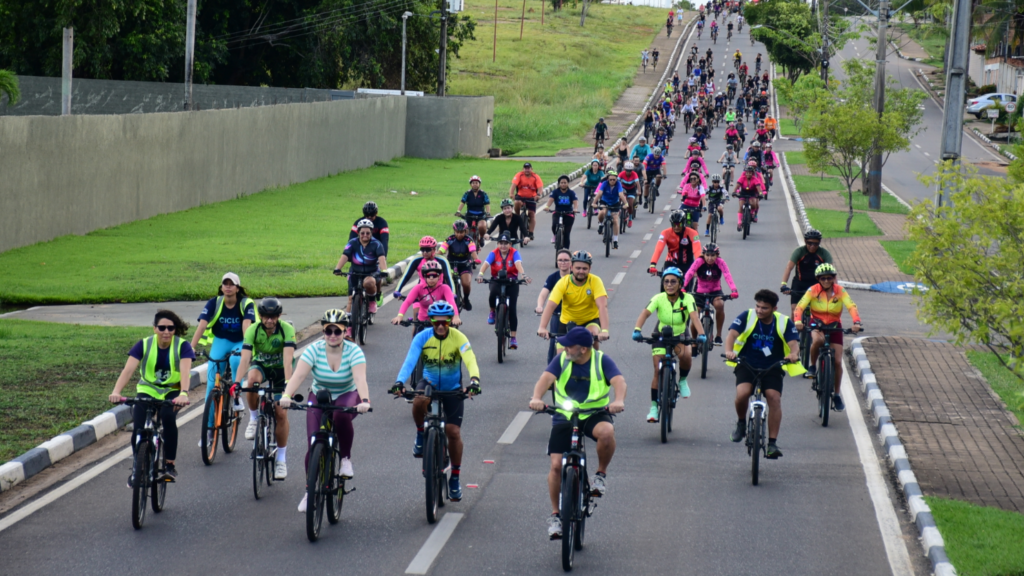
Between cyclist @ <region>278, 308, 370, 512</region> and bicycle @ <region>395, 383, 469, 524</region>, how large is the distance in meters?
0.46

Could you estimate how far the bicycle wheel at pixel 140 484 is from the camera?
28.6 feet

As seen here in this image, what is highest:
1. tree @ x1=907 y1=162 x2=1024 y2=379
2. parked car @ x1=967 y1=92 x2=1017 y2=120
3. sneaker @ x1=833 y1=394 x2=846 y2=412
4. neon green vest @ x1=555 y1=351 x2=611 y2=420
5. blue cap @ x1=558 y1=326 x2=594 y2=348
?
parked car @ x1=967 y1=92 x2=1017 y2=120

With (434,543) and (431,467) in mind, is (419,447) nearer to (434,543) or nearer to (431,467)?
(431,467)

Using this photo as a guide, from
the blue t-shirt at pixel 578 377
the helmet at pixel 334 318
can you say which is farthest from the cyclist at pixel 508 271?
the blue t-shirt at pixel 578 377

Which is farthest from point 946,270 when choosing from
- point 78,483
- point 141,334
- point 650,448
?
point 141,334

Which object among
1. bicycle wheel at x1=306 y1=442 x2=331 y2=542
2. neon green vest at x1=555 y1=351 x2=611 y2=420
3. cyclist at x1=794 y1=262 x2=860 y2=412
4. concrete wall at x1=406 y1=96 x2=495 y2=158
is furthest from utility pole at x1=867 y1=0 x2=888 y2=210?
bicycle wheel at x1=306 y1=442 x2=331 y2=542

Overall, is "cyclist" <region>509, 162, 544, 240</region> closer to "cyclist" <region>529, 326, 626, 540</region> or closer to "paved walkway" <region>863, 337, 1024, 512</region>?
"paved walkway" <region>863, 337, 1024, 512</region>

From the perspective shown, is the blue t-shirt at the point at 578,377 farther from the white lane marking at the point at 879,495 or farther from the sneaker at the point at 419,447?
the white lane marking at the point at 879,495

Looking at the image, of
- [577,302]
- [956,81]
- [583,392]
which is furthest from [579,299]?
[956,81]

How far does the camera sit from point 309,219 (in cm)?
3166

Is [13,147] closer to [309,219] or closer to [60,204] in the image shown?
[60,204]

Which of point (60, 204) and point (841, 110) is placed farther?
point (841, 110)

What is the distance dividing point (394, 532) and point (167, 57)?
40375mm

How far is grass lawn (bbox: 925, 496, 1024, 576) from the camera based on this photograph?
816 centimetres
